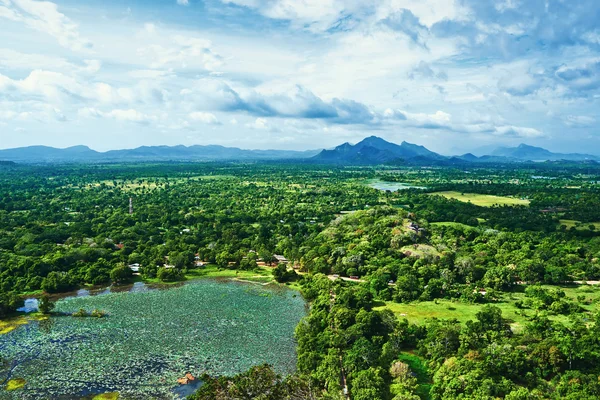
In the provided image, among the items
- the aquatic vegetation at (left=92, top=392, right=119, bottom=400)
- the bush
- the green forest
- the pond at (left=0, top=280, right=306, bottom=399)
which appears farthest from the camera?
the bush

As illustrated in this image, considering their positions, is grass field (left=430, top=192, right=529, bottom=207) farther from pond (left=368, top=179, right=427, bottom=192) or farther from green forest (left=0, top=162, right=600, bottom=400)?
pond (left=368, top=179, right=427, bottom=192)

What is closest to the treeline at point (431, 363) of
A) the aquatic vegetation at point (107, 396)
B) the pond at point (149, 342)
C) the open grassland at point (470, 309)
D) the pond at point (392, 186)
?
the open grassland at point (470, 309)

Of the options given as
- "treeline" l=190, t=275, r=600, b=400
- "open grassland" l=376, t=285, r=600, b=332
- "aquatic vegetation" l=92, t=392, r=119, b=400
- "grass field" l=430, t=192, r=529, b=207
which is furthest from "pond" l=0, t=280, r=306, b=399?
"grass field" l=430, t=192, r=529, b=207

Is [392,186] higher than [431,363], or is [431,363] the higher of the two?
[392,186]

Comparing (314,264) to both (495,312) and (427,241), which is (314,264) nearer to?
(427,241)

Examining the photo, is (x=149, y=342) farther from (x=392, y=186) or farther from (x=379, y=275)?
(x=392, y=186)

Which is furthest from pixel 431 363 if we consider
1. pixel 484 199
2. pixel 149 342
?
pixel 484 199

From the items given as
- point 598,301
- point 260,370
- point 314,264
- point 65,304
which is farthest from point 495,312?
point 65,304
